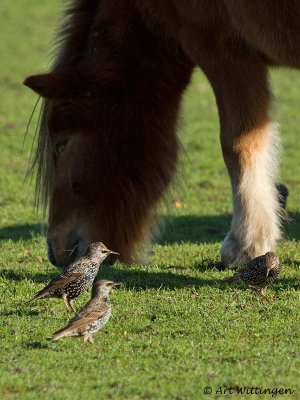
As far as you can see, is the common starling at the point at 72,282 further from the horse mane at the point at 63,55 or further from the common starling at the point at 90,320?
the horse mane at the point at 63,55

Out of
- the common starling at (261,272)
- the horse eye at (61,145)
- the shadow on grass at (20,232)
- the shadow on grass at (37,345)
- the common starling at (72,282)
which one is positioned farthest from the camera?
the shadow on grass at (20,232)

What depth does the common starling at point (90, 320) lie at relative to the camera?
4.53 metres

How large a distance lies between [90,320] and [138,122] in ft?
8.11

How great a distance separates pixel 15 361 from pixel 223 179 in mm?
7584

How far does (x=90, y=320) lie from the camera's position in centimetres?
461

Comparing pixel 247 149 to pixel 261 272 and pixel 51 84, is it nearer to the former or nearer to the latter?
pixel 261 272

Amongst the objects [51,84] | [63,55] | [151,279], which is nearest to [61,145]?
[51,84]

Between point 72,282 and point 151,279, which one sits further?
point 151,279

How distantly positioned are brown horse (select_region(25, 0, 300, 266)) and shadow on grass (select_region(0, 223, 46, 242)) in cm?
165

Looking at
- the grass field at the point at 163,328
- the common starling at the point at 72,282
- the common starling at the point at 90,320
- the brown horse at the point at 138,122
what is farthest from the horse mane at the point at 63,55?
the common starling at the point at 90,320

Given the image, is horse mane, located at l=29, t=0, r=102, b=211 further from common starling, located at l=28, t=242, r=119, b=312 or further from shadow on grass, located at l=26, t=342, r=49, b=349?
shadow on grass, located at l=26, t=342, r=49, b=349

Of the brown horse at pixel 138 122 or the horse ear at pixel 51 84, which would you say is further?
the brown horse at pixel 138 122

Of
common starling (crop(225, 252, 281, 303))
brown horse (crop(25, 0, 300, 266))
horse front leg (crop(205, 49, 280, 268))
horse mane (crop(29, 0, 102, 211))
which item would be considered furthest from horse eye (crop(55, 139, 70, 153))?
common starling (crop(225, 252, 281, 303))

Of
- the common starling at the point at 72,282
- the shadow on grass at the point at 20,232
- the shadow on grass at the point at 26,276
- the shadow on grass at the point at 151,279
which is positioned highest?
the common starling at the point at 72,282
